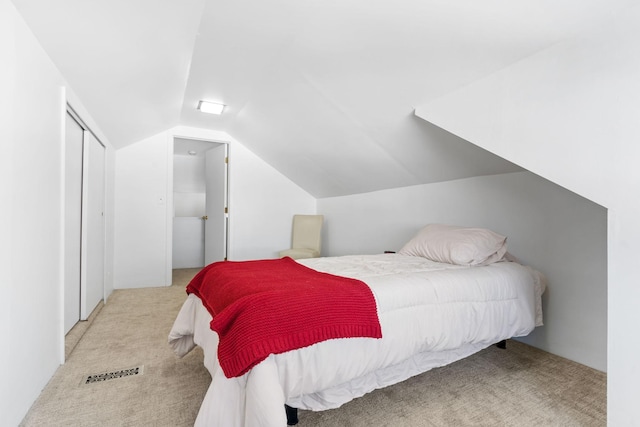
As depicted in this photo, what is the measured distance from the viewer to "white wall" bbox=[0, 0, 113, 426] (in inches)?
52.1

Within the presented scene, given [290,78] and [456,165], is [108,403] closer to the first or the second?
[290,78]

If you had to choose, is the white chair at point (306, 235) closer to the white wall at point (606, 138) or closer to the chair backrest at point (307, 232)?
the chair backrest at point (307, 232)

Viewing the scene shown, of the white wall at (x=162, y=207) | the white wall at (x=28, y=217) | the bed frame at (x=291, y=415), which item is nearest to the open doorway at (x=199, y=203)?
the white wall at (x=162, y=207)

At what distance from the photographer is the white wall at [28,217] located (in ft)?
4.34

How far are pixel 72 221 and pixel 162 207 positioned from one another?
1.83 metres

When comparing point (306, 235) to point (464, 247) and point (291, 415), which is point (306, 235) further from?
point (291, 415)

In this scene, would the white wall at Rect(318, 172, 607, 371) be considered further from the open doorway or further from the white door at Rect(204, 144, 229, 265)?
the open doorway

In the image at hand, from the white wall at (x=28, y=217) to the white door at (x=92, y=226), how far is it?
2.98ft

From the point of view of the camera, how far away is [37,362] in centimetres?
166

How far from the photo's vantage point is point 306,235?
4.73 m

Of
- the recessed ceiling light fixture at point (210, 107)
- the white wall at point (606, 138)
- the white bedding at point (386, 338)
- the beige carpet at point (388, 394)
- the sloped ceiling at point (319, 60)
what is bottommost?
the beige carpet at point (388, 394)

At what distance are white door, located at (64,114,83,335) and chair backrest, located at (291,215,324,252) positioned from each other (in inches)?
106

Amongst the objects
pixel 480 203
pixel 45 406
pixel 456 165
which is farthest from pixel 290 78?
pixel 45 406

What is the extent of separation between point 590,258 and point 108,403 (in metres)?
2.93
